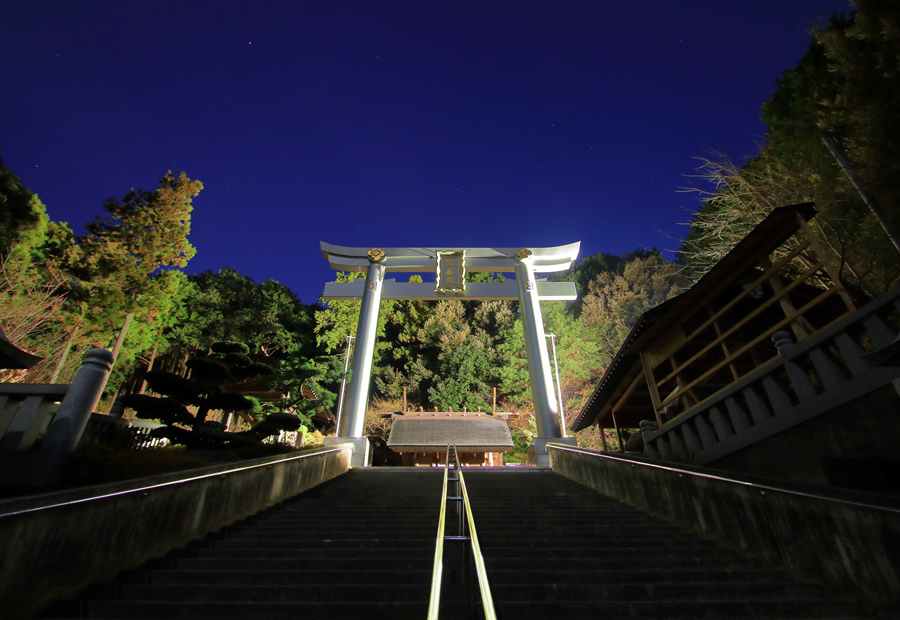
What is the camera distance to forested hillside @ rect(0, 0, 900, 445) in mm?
7402

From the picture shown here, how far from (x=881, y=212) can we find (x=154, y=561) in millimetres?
10853

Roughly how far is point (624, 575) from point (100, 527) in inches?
149

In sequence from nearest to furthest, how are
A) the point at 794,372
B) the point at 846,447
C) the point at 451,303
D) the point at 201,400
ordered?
the point at 846,447, the point at 794,372, the point at 201,400, the point at 451,303

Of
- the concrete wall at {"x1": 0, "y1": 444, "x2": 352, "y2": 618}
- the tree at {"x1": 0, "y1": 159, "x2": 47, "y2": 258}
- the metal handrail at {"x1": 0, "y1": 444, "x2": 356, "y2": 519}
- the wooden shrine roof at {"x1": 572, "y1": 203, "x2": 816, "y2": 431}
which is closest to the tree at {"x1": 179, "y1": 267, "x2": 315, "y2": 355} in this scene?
the tree at {"x1": 0, "y1": 159, "x2": 47, "y2": 258}

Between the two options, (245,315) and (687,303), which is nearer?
(687,303)

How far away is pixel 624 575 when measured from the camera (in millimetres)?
2889

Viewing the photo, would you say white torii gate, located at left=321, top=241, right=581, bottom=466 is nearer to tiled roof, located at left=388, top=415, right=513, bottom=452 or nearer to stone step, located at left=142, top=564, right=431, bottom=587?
tiled roof, located at left=388, top=415, right=513, bottom=452

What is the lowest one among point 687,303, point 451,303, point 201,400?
point 201,400

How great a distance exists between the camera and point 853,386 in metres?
4.35

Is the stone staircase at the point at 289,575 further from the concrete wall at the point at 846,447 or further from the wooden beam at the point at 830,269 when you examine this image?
the wooden beam at the point at 830,269

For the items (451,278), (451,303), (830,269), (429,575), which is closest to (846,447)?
(830,269)

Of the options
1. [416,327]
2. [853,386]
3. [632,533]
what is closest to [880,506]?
[632,533]

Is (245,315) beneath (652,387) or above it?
above

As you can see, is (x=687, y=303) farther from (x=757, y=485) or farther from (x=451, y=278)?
(x=451, y=278)
